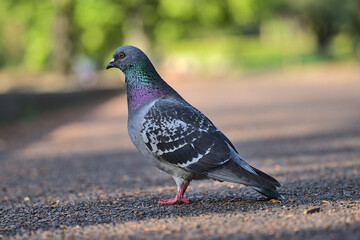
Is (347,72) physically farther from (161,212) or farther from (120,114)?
(161,212)

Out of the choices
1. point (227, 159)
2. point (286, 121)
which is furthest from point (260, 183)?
point (286, 121)

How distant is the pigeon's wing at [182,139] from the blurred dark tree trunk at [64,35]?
2160 centimetres

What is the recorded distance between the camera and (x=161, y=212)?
439 centimetres

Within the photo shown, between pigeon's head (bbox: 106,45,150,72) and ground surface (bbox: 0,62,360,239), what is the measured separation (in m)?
1.21

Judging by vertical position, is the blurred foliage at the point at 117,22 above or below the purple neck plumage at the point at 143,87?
below

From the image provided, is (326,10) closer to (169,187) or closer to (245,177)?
(169,187)

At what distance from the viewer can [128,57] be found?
15.6 feet

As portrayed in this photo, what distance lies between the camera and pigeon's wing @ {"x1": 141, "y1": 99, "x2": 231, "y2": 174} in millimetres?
4398

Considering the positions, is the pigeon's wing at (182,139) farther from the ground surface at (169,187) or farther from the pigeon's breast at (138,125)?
the ground surface at (169,187)

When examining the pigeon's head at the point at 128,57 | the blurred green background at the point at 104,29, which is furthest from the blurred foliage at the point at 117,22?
the pigeon's head at the point at 128,57

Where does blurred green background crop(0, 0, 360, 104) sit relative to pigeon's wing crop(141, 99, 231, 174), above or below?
below

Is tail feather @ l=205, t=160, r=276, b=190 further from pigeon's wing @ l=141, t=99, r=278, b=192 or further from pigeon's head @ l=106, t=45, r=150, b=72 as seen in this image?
pigeon's head @ l=106, t=45, r=150, b=72

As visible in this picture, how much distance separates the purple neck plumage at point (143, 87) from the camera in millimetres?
4633

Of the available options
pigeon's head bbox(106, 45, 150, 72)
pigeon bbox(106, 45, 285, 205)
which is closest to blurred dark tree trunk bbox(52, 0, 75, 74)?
pigeon's head bbox(106, 45, 150, 72)
